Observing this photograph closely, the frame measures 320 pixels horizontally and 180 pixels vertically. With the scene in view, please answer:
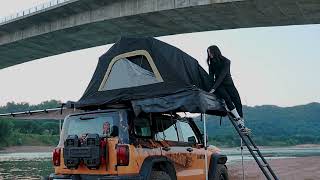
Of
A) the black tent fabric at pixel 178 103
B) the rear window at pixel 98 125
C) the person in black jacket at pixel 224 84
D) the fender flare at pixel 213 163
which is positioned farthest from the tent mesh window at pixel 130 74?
the fender flare at pixel 213 163

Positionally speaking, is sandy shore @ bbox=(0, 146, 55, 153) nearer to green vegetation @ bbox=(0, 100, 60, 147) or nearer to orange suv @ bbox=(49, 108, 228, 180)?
green vegetation @ bbox=(0, 100, 60, 147)

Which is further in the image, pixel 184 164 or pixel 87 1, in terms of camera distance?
pixel 87 1

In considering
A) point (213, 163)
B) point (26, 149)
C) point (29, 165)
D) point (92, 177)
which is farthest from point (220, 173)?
point (26, 149)

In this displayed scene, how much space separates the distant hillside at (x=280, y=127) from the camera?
11744cm

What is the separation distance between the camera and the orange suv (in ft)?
20.6

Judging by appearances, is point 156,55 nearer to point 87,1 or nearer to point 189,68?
point 189,68

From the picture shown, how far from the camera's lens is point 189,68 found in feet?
25.9

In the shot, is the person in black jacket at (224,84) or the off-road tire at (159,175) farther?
the person in black jacket at (224,84)

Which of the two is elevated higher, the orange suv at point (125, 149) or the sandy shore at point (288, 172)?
the orange suv at point (125, 149)

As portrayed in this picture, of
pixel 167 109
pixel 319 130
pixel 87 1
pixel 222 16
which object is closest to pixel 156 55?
pixel 167 109

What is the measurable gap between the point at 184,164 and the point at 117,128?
1418mm

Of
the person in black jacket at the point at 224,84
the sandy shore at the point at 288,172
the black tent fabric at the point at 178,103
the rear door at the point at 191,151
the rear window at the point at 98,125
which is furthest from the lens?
the sandy shore at the point at 288,172

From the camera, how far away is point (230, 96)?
8.05 metres

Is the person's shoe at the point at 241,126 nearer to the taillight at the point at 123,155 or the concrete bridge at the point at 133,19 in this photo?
the taillight at the point at 123,155
